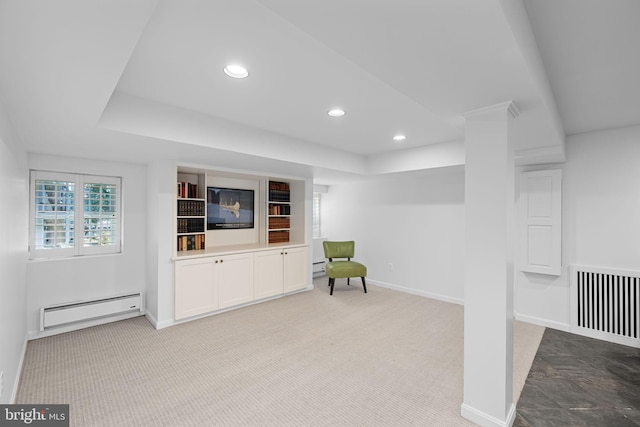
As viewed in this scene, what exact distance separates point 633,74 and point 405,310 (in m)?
3.42

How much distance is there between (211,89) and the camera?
2.28 metres

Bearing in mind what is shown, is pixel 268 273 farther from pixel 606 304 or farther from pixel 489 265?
pixel 606 304

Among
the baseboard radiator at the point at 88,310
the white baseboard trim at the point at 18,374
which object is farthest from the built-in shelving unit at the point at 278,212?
the white baseboard trim at the point at 18,374

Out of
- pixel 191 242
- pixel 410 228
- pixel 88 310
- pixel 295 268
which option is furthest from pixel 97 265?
pixel 410 228

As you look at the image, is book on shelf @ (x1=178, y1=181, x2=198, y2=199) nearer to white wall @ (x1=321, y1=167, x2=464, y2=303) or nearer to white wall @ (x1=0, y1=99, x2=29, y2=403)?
white wall @ (x1=0, y1=99, x2=29, y2=403)

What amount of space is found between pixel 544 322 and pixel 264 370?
3.51 meters

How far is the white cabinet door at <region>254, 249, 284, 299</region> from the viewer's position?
4578 mm

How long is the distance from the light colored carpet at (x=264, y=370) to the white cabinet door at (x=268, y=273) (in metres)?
0.58

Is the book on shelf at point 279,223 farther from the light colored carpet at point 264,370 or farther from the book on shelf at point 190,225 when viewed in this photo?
the light colored carpet at point 264,370

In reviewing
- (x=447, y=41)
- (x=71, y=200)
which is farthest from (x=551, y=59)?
(x=71, y=200)

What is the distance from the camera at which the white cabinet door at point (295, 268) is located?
4995 mm

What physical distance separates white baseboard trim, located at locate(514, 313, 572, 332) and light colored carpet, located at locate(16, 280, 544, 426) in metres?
0.16

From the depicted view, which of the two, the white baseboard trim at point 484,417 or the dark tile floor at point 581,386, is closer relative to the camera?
the white baseboard trim at point 484,417

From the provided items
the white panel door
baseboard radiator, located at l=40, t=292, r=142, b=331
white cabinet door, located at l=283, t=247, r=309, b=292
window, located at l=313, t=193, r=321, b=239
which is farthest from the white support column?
window, located at l=313, t=193, r=321, b=239
